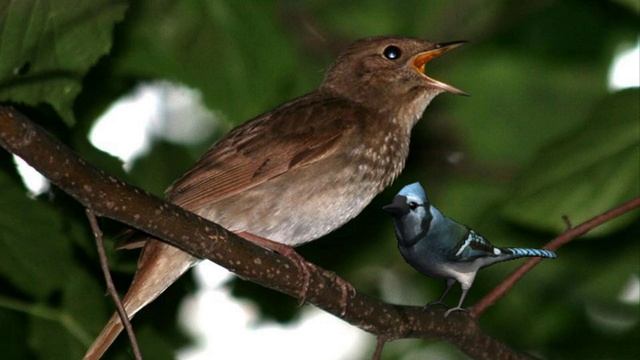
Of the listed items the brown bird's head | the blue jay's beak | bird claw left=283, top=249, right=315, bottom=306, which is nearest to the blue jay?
the blue jay's beak

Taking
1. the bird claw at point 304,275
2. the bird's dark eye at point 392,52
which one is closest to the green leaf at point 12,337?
the bird claw at point 304,275

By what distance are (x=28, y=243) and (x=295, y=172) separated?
3.98 ft

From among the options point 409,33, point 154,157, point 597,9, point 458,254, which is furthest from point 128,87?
point 458,254

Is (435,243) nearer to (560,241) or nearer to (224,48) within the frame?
(560,241)

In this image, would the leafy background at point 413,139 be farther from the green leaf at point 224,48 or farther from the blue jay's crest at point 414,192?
the blue jay's crest at point 414,192

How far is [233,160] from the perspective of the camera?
652 centimetres

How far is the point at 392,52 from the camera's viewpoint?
7.25m

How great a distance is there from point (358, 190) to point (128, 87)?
248cm

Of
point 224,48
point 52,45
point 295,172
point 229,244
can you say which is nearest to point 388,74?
point 224,48

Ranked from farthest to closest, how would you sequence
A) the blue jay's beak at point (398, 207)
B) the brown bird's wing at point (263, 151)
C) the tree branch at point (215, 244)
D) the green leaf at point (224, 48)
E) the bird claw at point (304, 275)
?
the green leaf at point (224, 48) → the brown bird's wing at point (263, 151) → the bird claw at point (304, 275) → the blue jay's beak at point (398, 207) → the tree branch at point (215, 244)

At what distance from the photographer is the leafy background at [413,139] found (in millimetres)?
6492

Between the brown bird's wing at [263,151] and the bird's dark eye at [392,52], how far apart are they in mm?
426

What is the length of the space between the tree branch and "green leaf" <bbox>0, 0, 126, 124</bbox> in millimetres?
1267

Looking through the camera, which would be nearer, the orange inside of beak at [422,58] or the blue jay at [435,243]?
the blue jay at [435,243]
